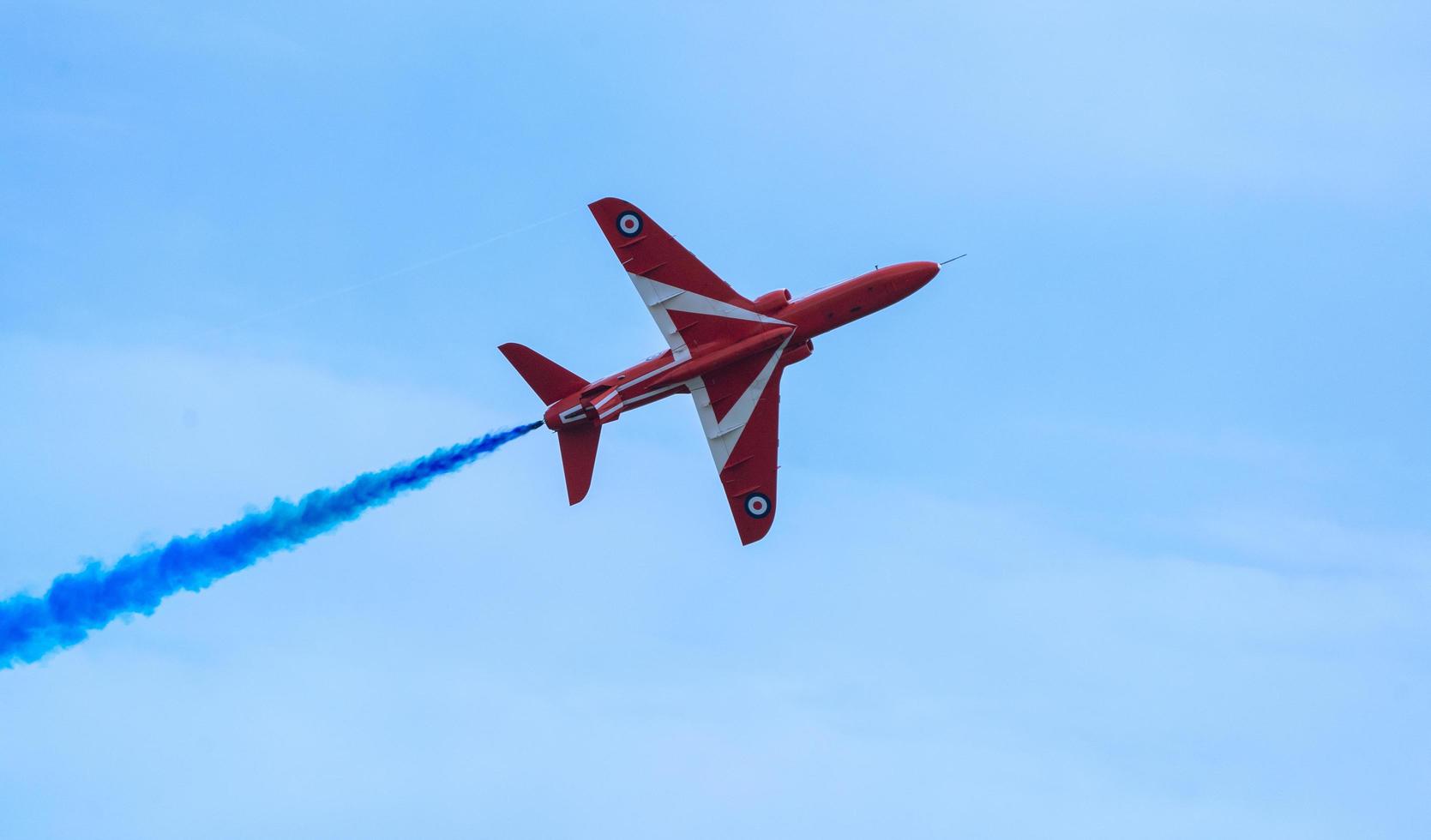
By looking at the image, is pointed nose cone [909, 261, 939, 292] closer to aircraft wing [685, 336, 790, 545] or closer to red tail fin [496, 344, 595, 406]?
aircraft wing [685, 336, 790, 545]

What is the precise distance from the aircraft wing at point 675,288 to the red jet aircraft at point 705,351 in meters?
0.03

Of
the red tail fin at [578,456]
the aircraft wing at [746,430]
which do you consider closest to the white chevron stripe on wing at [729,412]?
the aircraft wing at [746,430]

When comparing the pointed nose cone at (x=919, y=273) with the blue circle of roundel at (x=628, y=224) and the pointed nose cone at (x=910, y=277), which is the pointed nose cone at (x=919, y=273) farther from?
the blue circle of roundel at (x=628, y=224)

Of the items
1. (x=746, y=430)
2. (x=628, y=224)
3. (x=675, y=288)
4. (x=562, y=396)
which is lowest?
(x=746, y=430)

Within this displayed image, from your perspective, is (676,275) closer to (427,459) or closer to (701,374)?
(701,374)

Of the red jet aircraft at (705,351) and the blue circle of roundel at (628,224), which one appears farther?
the blue circle of roundel at (628,224)

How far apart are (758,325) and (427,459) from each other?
531 inches

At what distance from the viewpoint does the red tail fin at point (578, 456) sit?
77812mm

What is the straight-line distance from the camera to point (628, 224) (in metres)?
78.8

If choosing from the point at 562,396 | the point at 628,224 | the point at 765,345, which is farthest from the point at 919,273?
the point at 562,396

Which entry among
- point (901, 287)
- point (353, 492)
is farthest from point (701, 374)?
point (353, 492)

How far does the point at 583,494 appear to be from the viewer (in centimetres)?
7800

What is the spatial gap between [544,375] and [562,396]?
100cm

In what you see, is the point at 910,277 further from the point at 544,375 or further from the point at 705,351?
the point at 544,375
